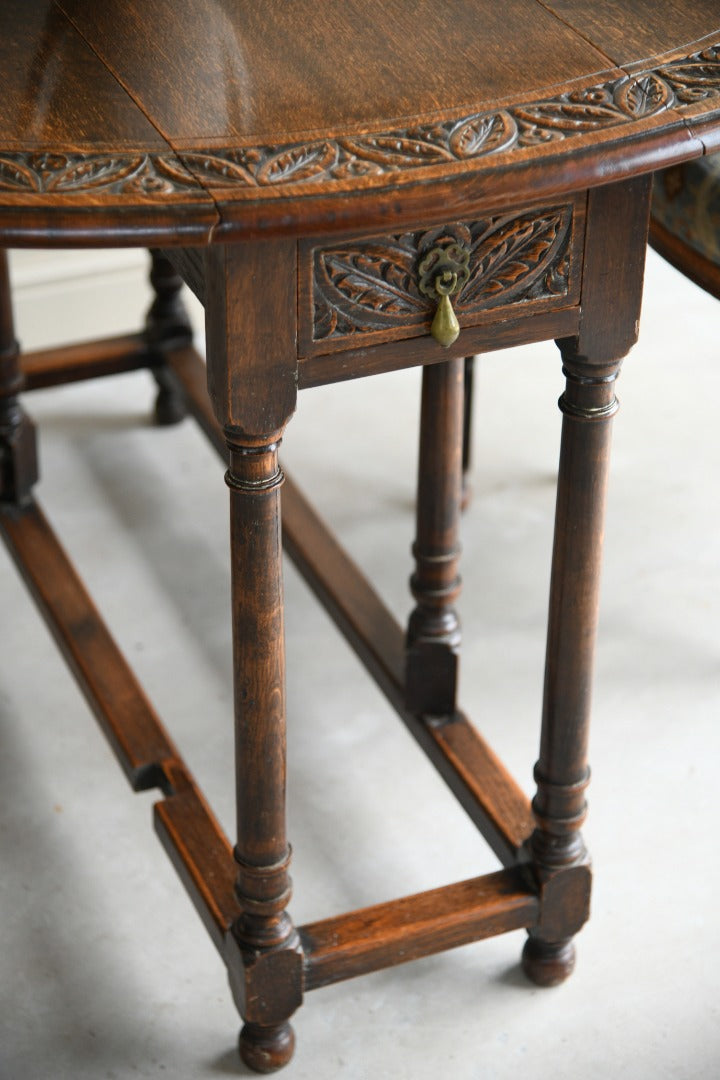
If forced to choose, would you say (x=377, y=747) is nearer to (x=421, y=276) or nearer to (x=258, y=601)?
(x=258, y=601)

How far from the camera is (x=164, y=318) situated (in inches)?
85.5

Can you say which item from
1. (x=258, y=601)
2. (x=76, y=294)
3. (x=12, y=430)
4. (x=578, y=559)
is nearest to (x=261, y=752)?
(x=258, y=601)

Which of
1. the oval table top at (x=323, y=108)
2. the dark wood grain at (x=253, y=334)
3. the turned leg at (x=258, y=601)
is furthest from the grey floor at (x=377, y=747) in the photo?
the oval table top at (x=323, y=108)

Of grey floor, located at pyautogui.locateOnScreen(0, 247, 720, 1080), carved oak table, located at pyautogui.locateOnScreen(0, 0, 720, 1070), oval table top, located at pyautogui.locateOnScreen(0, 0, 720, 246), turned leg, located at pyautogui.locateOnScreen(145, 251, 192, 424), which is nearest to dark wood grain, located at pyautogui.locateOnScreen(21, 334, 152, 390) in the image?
turned leg, located at pyautogui.locateOnScreen(145, 251, 192, 424)

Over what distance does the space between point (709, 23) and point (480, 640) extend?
0.91 m

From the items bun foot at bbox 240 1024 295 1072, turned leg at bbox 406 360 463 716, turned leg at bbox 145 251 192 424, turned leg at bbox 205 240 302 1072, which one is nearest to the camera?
turned leg at bbox 205 240 302 1072

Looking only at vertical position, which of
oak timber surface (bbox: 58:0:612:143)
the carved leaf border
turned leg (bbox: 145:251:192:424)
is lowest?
turned leg (bbox: 145:251:192:424)

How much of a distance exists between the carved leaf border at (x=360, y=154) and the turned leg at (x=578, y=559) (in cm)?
7

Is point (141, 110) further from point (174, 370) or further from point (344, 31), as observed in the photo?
point (174, 370)

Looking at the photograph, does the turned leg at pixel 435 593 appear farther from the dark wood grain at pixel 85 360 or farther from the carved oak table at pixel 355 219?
the dark wood grain at pixel 85 360

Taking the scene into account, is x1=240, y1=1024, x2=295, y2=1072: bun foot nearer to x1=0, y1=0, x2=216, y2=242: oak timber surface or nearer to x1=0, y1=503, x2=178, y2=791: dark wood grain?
x1=0, y1=503, x2=178, y2=791: dark wood grain

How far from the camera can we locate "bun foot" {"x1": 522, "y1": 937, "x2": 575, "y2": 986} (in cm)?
148

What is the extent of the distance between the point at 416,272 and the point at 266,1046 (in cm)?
69

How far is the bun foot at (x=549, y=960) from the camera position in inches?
58.4
